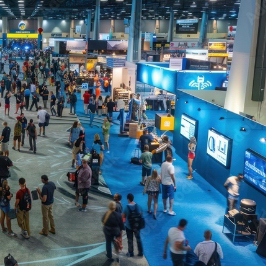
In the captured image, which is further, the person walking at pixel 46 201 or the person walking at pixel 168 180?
the person walking at pixel 168 180

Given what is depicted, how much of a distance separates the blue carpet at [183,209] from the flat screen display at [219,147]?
3.18 feet

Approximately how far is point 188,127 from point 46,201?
796 centimetres

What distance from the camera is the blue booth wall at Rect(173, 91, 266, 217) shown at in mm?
10695

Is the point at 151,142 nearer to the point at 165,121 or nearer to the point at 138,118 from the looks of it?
the point at 165,121

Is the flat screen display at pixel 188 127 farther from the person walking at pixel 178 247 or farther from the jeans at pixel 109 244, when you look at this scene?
the person walking at pixel 178 247

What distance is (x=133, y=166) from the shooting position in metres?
15.0

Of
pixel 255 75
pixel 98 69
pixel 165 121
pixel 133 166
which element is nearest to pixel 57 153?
pixel 133 166

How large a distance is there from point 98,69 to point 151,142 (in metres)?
24.2

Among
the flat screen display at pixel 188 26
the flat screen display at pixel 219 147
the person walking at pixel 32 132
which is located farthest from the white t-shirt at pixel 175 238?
the flat screen display at pixel 188 26

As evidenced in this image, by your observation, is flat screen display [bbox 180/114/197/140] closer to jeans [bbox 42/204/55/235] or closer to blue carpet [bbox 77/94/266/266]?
blue carpet [bbox 77/94/266/266]

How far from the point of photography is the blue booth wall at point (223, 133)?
10.7 metres

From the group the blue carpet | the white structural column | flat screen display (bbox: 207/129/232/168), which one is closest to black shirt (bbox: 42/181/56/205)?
the blue carpet

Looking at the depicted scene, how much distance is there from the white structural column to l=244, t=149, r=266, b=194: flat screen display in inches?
93.8

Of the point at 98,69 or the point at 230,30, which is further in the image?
the point at 230,30
